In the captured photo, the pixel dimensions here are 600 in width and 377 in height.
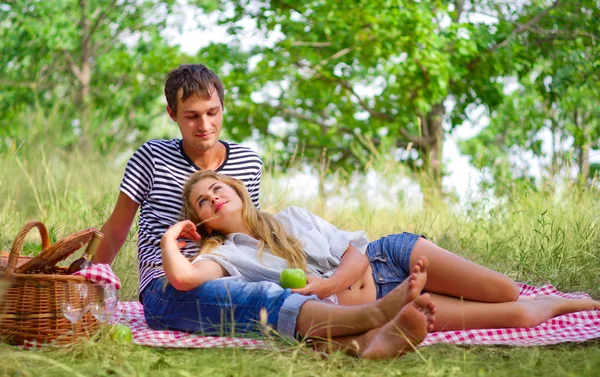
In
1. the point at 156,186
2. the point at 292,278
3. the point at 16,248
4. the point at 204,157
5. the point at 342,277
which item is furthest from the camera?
the point at 204,157

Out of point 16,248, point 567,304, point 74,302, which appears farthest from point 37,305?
point 567,304

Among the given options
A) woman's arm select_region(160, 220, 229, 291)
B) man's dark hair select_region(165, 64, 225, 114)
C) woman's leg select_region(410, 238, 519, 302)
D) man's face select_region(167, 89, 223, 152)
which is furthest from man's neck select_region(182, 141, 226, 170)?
woman's leg select_region(410, 238, 519, 302)

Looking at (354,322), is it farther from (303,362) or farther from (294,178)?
(294,178)

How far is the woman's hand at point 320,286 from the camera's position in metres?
2.72

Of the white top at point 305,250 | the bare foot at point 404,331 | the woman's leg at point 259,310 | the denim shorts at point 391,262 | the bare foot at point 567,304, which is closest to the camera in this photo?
the bare foot at point 404,331

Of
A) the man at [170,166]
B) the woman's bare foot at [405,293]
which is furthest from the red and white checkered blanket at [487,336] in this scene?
the woman's bare foot at [405,293]

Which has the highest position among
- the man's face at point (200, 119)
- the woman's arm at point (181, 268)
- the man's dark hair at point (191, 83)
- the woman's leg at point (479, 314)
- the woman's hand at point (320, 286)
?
the man's dark hair at point (191, 83)

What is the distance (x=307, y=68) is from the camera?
1009 cm

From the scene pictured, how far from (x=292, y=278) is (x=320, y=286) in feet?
0.48

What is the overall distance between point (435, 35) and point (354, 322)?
658 centimetres

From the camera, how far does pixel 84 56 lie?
39.4 feet

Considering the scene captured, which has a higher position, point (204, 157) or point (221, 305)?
point (204, 157)

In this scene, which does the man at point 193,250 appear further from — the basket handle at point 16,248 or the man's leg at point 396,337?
the basket handle at point 16,248

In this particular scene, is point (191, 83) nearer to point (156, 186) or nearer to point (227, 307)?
point (156, 186)
